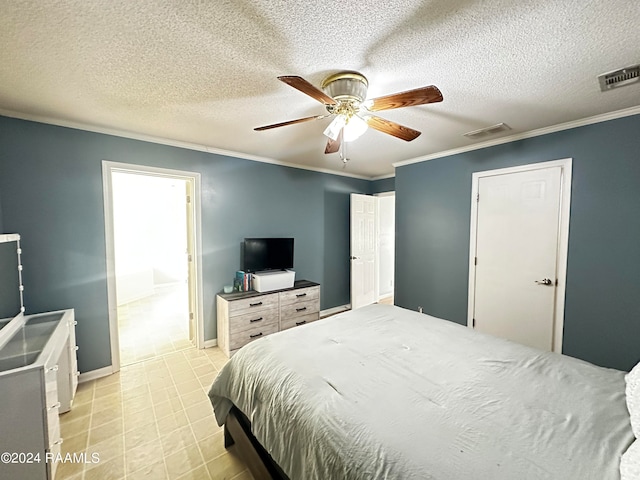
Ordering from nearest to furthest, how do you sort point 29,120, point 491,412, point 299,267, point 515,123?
point 491,412, point 29,120, point 515,123, point 299,267

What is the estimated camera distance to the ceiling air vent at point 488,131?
2.40 meters

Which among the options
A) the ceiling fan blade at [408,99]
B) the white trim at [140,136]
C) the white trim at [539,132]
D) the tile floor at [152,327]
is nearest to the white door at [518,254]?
the white trim at [539,132]

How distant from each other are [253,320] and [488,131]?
3.25m

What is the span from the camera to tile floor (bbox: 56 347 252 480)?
1.55m

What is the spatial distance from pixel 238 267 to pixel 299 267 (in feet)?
3.16

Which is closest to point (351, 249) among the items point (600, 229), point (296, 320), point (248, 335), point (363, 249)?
point (363, 249)

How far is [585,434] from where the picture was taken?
952 millimetres

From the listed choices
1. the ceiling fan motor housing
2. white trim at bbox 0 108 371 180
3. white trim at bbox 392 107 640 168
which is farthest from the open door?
white trim at bbox 392 107 640 168

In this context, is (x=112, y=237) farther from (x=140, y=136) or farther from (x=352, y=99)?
(x=352, y=99)

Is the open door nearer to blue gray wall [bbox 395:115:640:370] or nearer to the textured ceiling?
the textured ceiling

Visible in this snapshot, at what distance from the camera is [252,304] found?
301cm

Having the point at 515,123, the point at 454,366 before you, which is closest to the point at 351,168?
the point at 515,123

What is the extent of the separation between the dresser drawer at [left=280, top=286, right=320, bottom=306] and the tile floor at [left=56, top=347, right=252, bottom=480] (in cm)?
108

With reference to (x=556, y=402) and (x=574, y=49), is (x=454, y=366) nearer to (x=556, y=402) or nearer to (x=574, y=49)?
(x=556, y=402)
